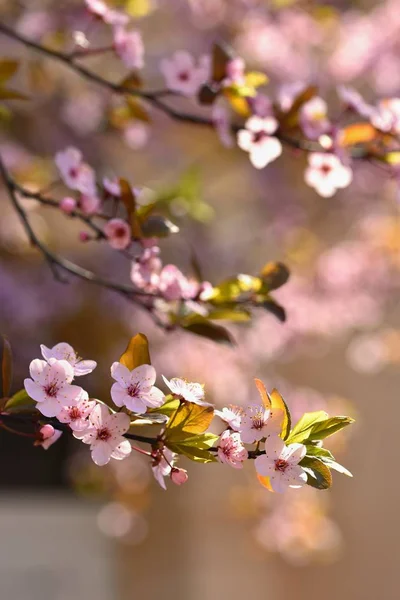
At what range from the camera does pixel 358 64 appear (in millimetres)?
3043

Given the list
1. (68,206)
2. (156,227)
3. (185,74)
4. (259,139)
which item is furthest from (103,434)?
(185,74)

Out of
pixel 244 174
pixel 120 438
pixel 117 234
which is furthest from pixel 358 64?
pixel 120 438

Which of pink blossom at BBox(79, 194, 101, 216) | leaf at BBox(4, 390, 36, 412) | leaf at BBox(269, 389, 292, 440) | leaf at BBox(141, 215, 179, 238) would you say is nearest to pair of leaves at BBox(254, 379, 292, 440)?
leaf at BBox(269, 389, 292, 440)

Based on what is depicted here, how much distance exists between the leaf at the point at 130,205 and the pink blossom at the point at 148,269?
0.04 meters

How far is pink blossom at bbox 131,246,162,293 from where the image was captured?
1159 millimetres

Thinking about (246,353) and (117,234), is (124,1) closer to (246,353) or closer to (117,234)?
(117,234)

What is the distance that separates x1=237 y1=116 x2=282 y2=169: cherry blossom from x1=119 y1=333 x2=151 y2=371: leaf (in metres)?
0.55

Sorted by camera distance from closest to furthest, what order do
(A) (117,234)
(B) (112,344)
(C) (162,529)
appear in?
(A) (117,234), (B) (112,344), (C) (162,529)

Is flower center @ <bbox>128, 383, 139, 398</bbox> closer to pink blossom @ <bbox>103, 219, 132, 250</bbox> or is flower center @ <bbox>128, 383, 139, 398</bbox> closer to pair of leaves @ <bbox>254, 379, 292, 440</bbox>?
pair of leaves @ <bbox>254, 379, 292, 440</bbox>

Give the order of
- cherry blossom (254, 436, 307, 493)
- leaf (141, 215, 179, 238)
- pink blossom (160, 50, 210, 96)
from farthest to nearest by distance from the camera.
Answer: pink blossom (160, 50, 210, 96), leaf (141, 215, 179, 238), cherry blossom (254, 436, 307, 493)

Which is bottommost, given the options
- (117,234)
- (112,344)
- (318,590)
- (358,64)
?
(318,590)

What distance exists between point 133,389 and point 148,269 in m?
0.43

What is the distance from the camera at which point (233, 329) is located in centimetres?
281

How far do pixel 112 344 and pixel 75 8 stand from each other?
1.26m
